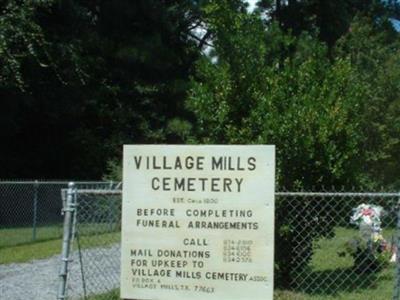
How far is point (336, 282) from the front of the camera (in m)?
10.3

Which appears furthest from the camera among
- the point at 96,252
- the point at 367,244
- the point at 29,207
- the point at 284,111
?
the point at 29,207

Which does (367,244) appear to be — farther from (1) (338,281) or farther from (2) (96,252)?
(2) (96,252)

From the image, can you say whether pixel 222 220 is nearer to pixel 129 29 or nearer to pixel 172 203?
pixel 172 203

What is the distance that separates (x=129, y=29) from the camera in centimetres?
3038

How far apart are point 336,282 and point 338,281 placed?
0.17 ft

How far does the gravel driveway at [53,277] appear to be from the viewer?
10.2m

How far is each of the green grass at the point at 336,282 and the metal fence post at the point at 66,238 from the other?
8.55ft

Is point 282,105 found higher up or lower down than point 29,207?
higher up

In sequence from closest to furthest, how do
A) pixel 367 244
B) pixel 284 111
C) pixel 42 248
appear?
pixel 284 111, pixel 367 244, pixel 42 248

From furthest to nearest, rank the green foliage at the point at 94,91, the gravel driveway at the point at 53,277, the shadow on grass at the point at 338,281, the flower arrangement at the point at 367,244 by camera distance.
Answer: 1. the green foliage at the point at 94,91
2. the flower arrangement at the point at 367,244
3. the gravel driveway at the point at 53,277
4. the shadow on grass at the point at 338,281

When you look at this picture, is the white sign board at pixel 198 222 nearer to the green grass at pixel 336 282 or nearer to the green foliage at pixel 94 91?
the green grass at pixel 336 282

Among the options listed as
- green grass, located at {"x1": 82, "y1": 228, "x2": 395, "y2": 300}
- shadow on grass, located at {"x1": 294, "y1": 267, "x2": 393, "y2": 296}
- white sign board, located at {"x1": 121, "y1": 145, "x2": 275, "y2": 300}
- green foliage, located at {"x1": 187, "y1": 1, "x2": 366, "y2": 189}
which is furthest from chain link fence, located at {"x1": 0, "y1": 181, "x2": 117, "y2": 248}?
white sign board, located at {"x1": 121, "y1": 145, "x2": 275, "y2": 300}

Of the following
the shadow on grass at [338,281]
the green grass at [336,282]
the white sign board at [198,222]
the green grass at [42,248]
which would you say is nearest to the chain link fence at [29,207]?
the green grass at [42,248]

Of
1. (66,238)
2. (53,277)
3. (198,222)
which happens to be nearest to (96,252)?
(53,277)
